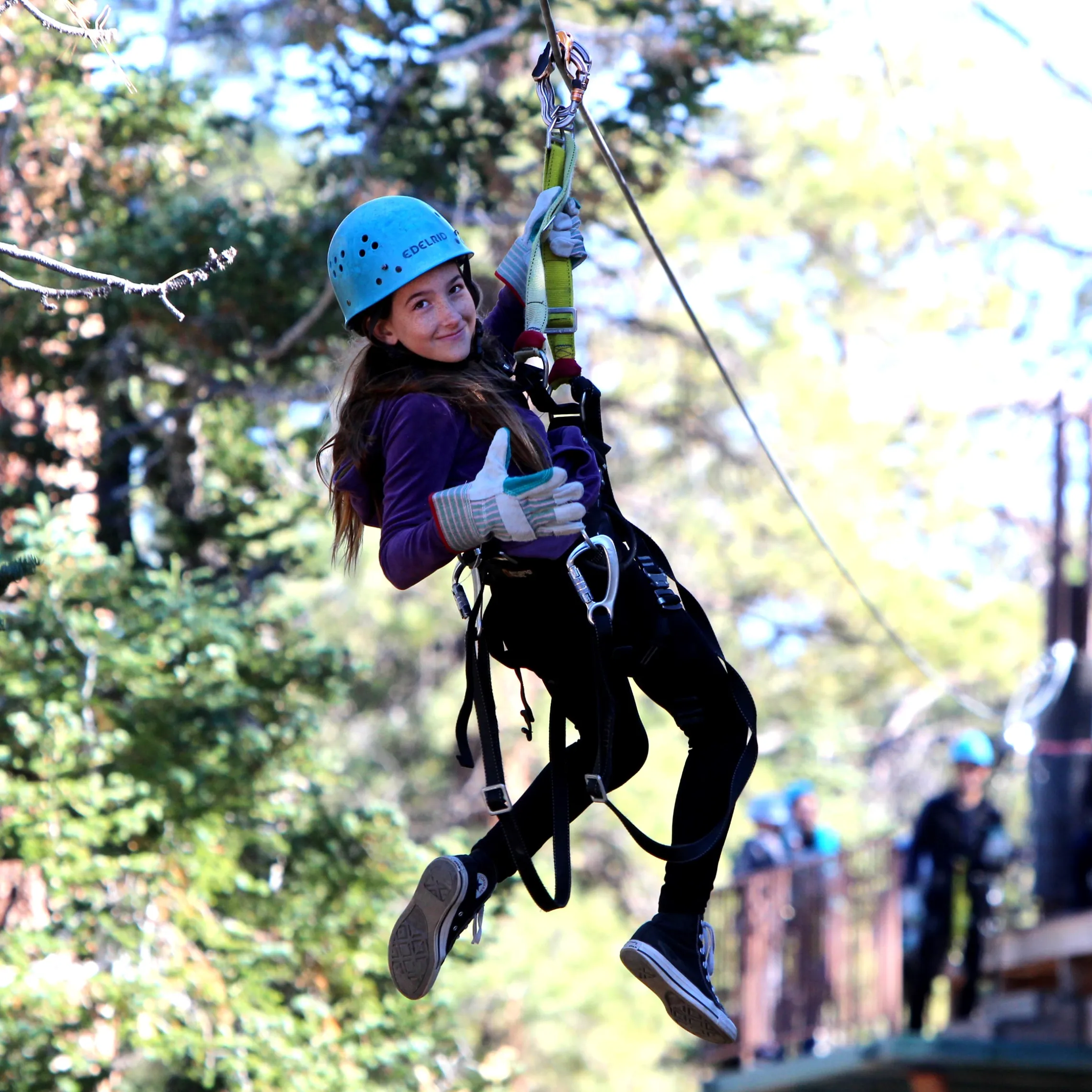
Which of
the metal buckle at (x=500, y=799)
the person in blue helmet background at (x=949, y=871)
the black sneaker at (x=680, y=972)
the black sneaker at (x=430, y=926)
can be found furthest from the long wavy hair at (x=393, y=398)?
the person in blue helmet background at (x=949, y=871)

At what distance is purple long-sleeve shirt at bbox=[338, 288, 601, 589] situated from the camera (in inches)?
148

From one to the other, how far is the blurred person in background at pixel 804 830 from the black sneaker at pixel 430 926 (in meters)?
6.78

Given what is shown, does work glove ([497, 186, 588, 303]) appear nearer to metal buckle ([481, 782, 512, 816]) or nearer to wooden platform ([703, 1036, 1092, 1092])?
metal buckle ([481, 782, 512, 816])

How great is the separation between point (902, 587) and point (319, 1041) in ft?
32.8

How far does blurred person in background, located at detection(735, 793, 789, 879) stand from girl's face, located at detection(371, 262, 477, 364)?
6686 millimetres

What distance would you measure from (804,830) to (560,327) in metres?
7.21

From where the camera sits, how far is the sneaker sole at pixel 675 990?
A: 379 centimetres

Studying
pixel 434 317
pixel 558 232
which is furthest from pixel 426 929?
pixel 558 232

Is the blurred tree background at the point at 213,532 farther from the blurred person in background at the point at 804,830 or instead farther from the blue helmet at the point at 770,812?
the blue helmet at the point at 770,812

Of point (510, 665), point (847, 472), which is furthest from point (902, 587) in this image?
point (510, 665)

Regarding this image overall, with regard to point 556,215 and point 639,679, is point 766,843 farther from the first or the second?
point 556,215

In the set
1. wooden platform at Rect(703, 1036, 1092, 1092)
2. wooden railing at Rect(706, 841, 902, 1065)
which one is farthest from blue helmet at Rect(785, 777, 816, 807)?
wooden platform at Rect(703, 1036, 1092, 1092)

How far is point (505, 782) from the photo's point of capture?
4.00 meters

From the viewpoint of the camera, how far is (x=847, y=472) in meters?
16.4
